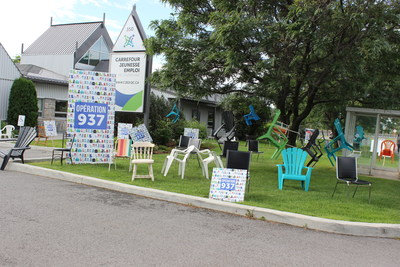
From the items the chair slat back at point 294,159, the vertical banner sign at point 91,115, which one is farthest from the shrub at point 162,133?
the chair slat back at point 294,159

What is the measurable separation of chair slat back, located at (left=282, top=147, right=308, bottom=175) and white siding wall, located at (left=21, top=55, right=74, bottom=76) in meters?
27.6

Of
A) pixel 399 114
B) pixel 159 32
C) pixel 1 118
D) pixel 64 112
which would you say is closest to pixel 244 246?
pixel 159 32

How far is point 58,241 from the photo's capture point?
484 cm

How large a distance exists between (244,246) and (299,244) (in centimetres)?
85

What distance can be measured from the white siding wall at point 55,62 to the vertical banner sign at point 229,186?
2844 centimetres

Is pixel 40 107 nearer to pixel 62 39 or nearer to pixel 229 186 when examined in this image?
pixel 62 39

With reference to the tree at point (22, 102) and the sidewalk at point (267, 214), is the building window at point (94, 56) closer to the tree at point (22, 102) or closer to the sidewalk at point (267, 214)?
the tree at point (22, 102)

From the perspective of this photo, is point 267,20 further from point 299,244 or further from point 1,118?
point 1,118

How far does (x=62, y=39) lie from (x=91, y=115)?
89.1 feet

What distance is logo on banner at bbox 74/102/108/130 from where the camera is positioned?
1184 cm

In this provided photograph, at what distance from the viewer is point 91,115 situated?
12.0 meters

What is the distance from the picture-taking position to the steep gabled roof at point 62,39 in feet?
113

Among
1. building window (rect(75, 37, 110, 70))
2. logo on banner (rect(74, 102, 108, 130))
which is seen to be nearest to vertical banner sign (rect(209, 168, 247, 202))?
logo on banner (rect(74, 102, 108, 130))

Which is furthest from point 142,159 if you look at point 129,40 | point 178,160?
point 129,40
